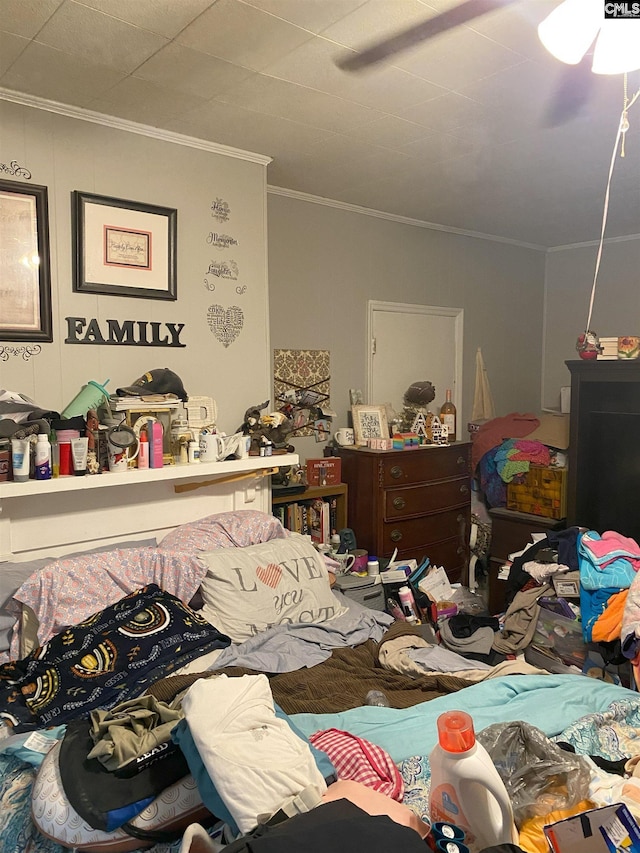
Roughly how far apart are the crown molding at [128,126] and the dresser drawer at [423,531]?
2.17 meters

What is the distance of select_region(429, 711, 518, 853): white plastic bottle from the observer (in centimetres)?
109

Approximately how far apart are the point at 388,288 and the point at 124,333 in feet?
7.00

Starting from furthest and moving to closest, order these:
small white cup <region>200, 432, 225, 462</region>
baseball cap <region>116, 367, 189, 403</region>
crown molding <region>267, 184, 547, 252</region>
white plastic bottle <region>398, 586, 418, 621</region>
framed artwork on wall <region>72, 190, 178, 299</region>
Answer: crown molding <region>267, 184, 547, 252</region> → white plastic bottle <region>398, 586, 418, 621</region> → small white cup <region>200, 432, 225, 462</region> → baseball cap <region>116, 367, 189, 403</region> → framed artwork on wall <region>72, 190, 178, 299</region>

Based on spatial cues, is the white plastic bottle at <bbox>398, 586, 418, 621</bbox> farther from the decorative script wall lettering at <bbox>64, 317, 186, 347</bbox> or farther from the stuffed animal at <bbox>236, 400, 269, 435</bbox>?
the decorative script wall lettering at <bbox>64, 317, 186, 347</bbox>

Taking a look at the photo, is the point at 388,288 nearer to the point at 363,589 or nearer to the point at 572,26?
the point at 363,589

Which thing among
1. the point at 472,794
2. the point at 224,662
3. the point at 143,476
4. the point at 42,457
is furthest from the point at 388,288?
the point at 472,794

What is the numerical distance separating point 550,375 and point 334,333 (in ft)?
7.85

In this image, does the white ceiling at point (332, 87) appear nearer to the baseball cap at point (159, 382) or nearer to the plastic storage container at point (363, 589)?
the baseball cap at point (159, 382)

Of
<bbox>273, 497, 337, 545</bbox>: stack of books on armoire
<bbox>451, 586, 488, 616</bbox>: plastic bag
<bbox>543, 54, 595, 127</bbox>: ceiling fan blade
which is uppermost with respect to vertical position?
<bbox>543, 54, 595, 127</bbox>: ceiling fan blade

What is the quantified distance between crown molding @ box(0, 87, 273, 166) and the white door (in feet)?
4.87

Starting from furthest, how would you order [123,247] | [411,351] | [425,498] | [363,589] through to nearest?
[411,351] → [425,498] → [363,589] → [123,247]

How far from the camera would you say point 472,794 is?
1.10m

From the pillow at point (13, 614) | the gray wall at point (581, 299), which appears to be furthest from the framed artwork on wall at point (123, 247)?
the gray wall at point (581, 299)

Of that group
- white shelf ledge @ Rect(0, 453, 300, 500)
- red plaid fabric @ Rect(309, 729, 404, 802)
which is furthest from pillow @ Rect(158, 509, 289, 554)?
red plaid fabric @ Rect(309, 729, 404, 802)
